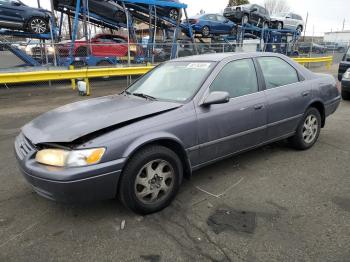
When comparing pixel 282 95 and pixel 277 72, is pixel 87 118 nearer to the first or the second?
pixel 282 95

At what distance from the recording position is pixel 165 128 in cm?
319

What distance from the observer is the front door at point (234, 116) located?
357cm

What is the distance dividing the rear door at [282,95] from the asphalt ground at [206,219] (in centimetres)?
50

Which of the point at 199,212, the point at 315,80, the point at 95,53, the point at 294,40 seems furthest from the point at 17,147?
the point at 294,40

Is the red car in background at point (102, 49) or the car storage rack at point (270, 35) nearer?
the red car in background at point (102, 49)

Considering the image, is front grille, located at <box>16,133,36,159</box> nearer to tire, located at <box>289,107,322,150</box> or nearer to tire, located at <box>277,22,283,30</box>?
tire, located at <box>289,107,322,150</box>

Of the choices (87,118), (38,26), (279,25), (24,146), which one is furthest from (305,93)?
(279,25)

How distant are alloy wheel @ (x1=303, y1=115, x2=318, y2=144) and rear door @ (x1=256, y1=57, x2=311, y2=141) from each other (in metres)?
0.27

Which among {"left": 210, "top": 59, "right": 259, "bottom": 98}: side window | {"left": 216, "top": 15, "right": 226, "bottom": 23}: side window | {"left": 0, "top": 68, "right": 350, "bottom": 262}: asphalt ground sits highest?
{"left": 216, "top": 15, "right": 226, "bottom": 23}: side window

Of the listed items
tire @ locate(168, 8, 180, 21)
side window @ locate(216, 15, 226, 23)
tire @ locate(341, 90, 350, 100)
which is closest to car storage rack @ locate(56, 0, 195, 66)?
tire @ locate(168, 8, 180, 21)

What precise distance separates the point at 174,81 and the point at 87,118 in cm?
123

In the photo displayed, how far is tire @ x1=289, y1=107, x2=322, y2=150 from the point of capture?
4.79m

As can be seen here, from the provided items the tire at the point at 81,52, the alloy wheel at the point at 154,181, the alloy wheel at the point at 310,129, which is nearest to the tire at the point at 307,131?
the alloy wheel at the point at 310,129

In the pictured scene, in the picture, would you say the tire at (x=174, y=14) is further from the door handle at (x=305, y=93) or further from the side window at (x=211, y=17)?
the door handle at (x=305, y=93)
